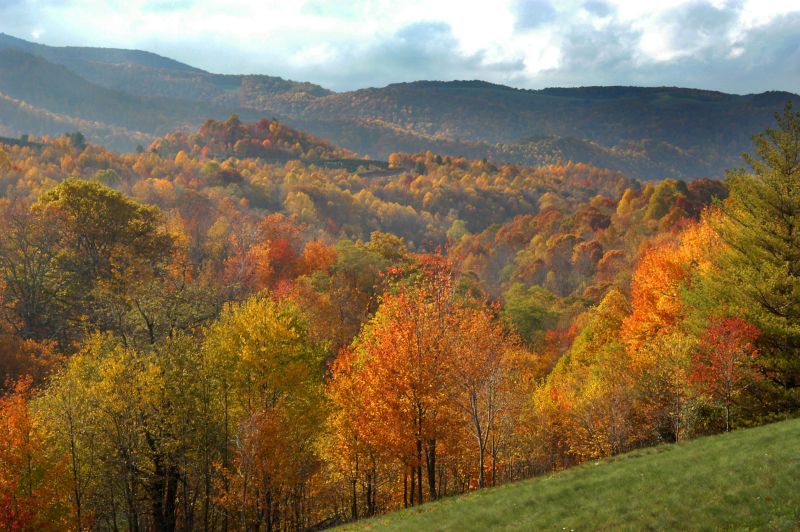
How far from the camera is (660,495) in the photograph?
20.2 meters

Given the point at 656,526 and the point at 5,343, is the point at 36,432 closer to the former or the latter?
the point at 5,343

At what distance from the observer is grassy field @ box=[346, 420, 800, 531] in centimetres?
1792

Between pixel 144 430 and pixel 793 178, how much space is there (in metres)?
39.4

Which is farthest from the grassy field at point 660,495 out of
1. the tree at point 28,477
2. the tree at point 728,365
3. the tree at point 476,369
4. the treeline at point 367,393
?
the tree at point 28,477

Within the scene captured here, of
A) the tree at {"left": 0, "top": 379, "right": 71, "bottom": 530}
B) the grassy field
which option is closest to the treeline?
the tree at {"left": 0, "top": 379, "right": 71, "bottom": 530}

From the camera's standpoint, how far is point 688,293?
4259 centimetres

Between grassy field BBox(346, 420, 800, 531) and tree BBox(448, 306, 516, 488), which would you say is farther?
tree BBox(448, 306, 516, 488)

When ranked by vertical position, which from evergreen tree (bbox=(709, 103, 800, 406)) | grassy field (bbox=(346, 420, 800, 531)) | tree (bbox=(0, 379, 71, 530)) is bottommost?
tree (bbox=(0, 379, 71, 530))

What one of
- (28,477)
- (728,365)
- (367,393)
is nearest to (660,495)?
(367,393)

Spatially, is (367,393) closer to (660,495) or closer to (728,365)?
(660,495)

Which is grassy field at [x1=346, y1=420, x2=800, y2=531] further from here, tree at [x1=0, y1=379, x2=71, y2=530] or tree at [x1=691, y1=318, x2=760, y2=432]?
tree at [x1=0, y1=379, x2=71, y2=530]

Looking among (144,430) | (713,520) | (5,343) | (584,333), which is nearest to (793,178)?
(713,520)

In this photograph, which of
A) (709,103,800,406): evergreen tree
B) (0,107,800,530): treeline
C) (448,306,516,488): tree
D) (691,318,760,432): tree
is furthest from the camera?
(709,103,800,406): evergreen tree

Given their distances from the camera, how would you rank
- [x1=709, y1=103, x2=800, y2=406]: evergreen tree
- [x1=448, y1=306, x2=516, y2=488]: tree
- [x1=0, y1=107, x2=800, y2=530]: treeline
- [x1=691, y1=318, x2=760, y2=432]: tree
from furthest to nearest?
[x1=709, y1=103, x2=800, y2=406]: evergreen tree → [x1=691, y1=318, x2=760, y2=432]: tree → [x1=0, y1=107, x2=800, y2=530]: treeline → [x1=448, y1=306, x2=516, y2=488]: tree
